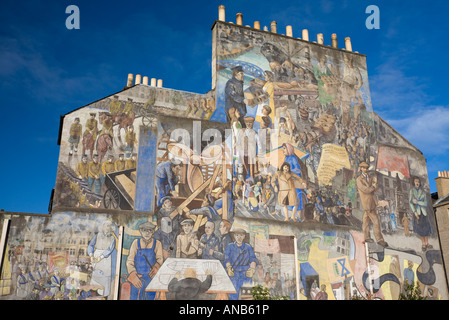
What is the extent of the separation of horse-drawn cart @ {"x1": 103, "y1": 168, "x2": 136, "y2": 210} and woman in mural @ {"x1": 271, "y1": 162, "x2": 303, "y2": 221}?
7.15 meters

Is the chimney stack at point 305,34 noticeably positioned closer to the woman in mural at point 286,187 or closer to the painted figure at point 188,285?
the woman in mural at point 286,187

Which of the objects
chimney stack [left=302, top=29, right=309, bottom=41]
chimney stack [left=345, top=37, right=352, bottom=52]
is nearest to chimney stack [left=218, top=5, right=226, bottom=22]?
chimney stack [left=302, top=29, right=309, bottom=41]

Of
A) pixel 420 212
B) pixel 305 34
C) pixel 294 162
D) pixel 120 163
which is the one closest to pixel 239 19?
pixel 305 34

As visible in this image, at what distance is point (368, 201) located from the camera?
2356 centimetres

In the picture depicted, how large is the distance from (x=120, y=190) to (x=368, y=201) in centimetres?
1368

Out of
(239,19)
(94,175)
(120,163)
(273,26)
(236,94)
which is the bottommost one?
(94,175)

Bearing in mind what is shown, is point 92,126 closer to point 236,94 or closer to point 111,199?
point 111,199

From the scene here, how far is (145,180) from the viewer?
19.3 meters

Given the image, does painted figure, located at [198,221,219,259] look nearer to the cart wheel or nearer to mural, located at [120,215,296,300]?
mural, located at [120,215,296,300]

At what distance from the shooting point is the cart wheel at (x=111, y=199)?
18438mm

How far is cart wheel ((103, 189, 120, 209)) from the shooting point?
18.4 meters
